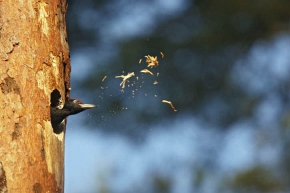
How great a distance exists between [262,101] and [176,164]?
0.85 metres

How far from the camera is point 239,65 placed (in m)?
5.06

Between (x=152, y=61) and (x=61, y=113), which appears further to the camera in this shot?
(x=152, y=61)

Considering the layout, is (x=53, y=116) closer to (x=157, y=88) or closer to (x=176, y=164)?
(x=157, y=88)

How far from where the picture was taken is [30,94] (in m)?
2.35

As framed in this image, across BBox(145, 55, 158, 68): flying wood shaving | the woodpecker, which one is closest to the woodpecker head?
the woodpecker

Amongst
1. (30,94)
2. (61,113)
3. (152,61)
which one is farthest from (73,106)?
(152,61)

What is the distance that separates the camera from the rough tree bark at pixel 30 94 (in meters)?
2.23

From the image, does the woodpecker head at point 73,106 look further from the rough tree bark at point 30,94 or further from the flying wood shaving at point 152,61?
the flying wood shaving at point 152,61

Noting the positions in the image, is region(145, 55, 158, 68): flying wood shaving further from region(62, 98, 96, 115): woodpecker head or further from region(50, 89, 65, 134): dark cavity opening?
region(50, 89, 65, 134): dark cavity opening

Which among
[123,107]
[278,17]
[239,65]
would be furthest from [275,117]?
[123,107]

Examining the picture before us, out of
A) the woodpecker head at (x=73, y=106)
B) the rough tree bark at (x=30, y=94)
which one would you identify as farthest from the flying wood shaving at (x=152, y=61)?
the rough tree bark at (x=30, y=94)

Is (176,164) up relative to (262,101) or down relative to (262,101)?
down

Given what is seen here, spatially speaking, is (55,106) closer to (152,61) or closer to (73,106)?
(73,106)

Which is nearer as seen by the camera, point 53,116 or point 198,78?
point 53,116
